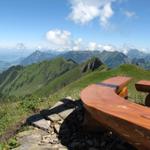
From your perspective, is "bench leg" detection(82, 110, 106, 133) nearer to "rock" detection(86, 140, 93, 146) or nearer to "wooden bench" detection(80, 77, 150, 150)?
"rock" detection(86, 140, 93, 146)

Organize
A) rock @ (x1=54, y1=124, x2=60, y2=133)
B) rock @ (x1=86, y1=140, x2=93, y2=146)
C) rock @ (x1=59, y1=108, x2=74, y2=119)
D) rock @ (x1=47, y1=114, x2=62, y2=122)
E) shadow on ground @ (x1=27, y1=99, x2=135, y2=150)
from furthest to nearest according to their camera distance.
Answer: rock @ (x1=59, y1=108, x2=74, y2=119)
rock @ (x1=47, y1=114, x2=62, y2=122)
rock @ (x1=54, y1=124, x2=60, y2=133)
rock @ (x1=86, y1=140, x2=93, y2=146)
shadow on ground @ (x1=27, y1=99, x2=135, y2=150)

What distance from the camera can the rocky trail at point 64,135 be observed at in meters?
8.34

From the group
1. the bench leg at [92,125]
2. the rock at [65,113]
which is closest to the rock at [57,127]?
the rock at [65,113]

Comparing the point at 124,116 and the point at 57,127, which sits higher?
the point at 124,116

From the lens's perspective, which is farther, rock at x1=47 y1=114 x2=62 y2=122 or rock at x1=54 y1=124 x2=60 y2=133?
rock at x1=47 y1=114 x2=62 y2=122

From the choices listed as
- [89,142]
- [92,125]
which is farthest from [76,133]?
[89,142]

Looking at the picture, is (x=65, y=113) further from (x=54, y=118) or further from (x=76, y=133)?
(x=76, y=133)

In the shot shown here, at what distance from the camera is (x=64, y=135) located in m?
9.25

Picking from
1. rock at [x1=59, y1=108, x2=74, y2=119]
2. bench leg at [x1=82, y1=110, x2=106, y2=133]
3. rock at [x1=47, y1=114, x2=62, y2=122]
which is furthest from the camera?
rock at [x1=59, y1=108, x2=74, y2=119]

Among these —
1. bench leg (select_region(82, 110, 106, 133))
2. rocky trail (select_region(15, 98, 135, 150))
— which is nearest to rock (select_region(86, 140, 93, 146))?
rocky trail (select_region(15, 98, 135, 150))

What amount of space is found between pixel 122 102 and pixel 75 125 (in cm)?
341

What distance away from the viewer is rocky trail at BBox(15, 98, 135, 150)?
8336 mm

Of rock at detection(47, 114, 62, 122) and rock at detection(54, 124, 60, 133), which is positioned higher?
rock at detection(47, 114, 62, 122)

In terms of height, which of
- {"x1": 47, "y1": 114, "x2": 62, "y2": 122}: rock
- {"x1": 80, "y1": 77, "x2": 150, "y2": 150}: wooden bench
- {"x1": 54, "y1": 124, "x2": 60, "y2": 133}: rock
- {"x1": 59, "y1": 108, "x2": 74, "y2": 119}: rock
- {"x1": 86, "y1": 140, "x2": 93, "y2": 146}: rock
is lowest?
{"x1": 86, "y1": 140, "x2": 93, "y2": 146}: rock
